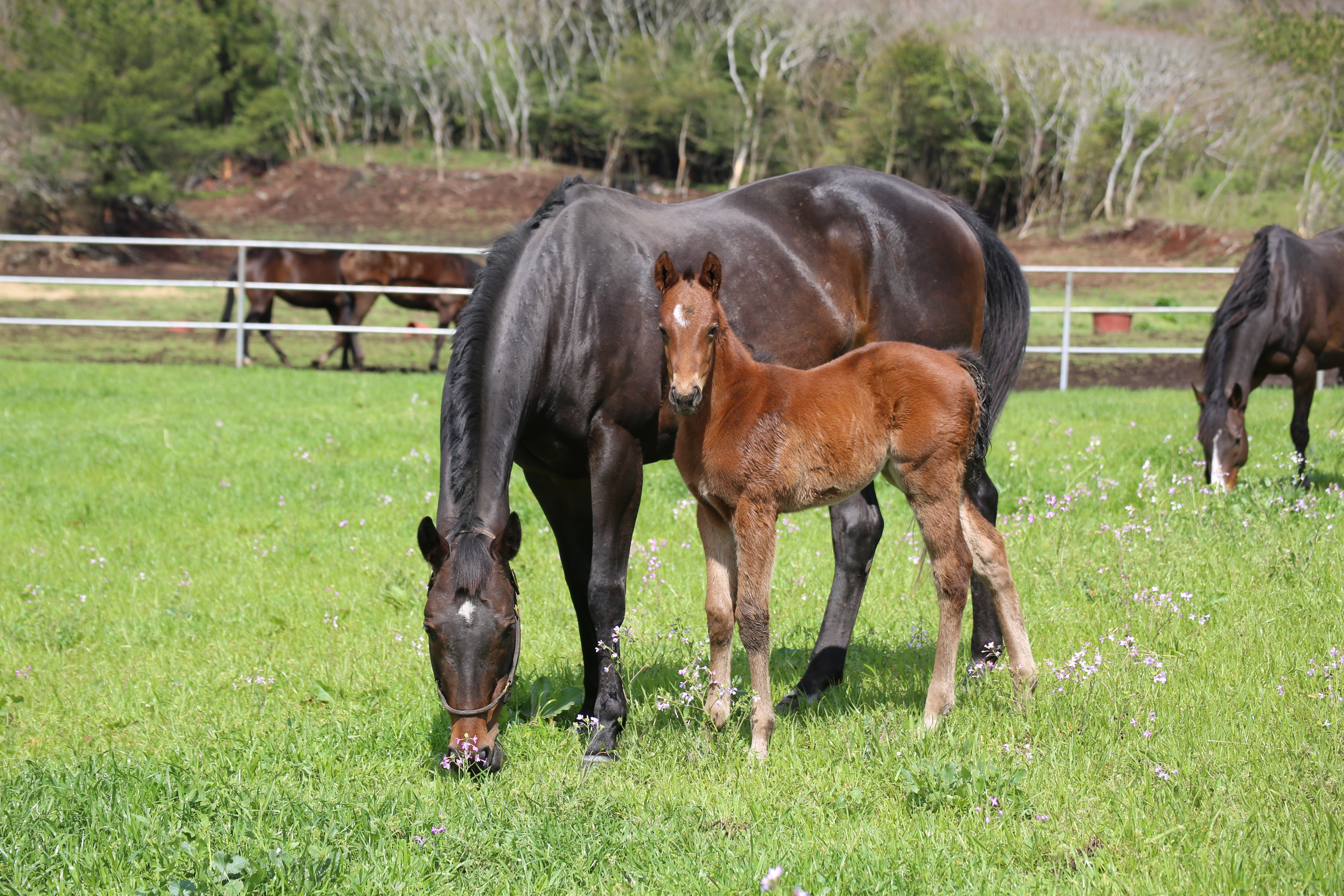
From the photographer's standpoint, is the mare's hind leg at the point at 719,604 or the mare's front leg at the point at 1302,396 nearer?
the mare's hind leg at the point at 719,604

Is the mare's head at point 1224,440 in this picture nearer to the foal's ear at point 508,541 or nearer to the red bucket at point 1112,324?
the foal's ear at point 508,541

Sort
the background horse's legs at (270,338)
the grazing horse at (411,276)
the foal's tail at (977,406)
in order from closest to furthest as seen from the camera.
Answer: the foal's tail at (977,406) < the background horse's legs at (270,338) < the grazing horse at (411,276)

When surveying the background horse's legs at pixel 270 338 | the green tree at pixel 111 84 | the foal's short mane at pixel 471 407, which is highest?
the green tree at pixel 111 84

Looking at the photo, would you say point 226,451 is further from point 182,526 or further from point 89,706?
point 89,706

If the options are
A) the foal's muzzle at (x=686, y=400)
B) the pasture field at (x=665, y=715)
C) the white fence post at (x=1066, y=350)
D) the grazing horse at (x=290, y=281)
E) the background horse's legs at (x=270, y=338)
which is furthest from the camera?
the grazing horse at (x=290, y=281)

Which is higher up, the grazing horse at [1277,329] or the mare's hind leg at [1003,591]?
the grazing horse at [1277,329]

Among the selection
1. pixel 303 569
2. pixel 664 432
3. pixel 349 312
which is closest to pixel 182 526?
pixel 303 569

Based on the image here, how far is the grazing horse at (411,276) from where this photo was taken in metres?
16.5

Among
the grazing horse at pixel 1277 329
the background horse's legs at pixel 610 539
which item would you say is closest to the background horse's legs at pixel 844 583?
the background horse's legs at pixel 610 539

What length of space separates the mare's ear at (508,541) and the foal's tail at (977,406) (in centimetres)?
161

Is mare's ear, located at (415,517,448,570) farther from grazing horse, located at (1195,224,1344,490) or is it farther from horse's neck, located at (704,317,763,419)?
grazing horse, located at (1195,224,1344,490)

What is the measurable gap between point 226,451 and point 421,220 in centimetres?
3394

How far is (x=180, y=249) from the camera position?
107ft

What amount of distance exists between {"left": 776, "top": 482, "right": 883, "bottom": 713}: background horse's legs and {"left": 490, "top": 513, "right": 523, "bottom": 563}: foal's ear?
1510mm
